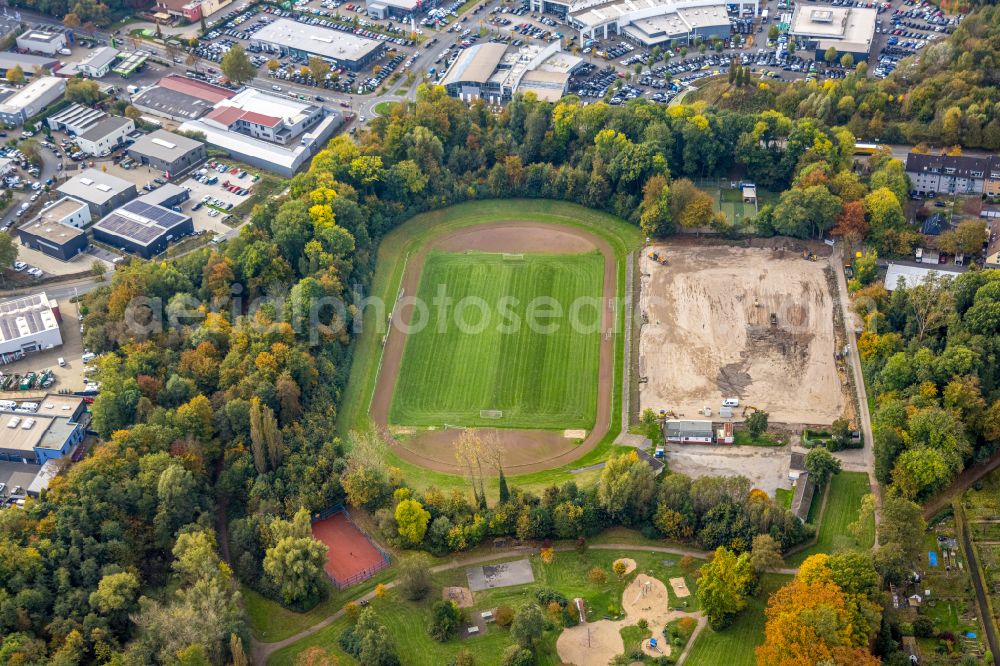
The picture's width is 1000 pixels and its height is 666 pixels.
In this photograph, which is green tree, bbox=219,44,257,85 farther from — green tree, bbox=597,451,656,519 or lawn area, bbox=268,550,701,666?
lawn area, bbox=268,550,701,666

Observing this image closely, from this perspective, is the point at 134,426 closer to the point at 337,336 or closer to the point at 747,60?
the point at 337,336

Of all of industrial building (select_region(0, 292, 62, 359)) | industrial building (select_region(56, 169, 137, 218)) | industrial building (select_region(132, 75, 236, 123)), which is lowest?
industrial building (select_region(0, 292, 62, 359))

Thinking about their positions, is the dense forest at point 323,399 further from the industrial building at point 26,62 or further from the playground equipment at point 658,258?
the industrial building at point 26,62

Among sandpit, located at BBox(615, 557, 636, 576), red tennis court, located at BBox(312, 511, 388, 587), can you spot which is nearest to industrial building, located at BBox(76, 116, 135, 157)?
red tennis court, located at BBox(312, 511, 388, 587)

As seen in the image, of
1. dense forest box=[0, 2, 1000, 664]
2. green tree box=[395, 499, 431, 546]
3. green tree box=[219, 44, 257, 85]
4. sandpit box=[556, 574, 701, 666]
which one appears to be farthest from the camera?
green tree box=[219, 44, 257, 85]

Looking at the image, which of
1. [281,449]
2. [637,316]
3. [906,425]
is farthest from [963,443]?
[281,449]

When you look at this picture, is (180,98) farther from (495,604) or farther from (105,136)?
(495,604)

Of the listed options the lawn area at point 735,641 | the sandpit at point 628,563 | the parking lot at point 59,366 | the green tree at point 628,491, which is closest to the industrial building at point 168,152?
the parking lot at point 59,366
